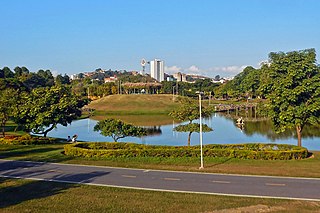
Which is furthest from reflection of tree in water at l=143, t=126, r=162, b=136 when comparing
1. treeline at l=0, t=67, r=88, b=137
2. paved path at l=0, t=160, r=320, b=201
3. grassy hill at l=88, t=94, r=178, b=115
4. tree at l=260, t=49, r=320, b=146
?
grassy hill at l=88, t=94, r=178, b=115

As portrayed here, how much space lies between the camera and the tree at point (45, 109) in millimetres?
47125

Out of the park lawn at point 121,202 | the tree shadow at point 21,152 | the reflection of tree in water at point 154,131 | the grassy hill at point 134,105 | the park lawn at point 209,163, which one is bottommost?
the park lawn at point 121,202

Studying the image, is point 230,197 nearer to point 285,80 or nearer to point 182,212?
point 182,212

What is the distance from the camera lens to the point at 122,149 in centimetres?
3550

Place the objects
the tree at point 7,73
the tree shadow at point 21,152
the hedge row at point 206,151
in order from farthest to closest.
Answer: the tree at point 7,73 → the tree shadow at point 21,152 → the hedge row at point 206,151

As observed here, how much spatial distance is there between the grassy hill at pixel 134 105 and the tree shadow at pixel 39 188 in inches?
3398

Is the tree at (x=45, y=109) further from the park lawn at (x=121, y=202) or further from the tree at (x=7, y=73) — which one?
the tree at (x=7, y=73)

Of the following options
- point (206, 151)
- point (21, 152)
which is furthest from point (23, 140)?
point (206, 151)

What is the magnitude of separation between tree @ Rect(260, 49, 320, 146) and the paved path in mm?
14926

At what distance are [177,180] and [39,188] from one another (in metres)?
8.52

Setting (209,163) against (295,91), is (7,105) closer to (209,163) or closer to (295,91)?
(209,163)

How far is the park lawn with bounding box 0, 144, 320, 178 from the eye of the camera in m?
27.3

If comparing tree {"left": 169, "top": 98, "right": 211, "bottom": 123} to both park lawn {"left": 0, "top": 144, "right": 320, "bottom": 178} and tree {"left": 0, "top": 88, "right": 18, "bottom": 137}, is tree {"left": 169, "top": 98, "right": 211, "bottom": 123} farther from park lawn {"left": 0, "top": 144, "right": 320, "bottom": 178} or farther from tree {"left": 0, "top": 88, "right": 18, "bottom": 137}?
tree {"left": 0, "top": 88, "right": 18, "bottom": 137}

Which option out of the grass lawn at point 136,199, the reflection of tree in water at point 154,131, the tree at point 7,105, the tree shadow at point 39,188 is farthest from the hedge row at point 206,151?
the reflection of tree in water at point 154,131
